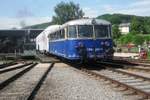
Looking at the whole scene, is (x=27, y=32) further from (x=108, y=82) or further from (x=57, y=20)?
(x=108, y=82)

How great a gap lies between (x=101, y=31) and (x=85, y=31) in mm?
897

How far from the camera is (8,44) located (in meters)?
77.1

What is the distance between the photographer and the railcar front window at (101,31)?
22.9 metres

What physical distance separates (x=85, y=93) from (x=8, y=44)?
218 ft

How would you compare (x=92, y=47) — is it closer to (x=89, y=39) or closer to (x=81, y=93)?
(x=89, y=39)

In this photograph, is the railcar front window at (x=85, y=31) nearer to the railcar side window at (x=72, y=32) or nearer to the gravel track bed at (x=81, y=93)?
the railcar side window at (x=72, y=32)

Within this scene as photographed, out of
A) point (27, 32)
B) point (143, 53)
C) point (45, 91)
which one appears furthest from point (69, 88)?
point (27, 32)

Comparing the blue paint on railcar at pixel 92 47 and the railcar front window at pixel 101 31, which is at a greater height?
the railcar front window at pixel 101 31

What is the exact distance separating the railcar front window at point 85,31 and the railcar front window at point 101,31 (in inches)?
11.4

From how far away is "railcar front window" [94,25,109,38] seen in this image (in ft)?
75.3

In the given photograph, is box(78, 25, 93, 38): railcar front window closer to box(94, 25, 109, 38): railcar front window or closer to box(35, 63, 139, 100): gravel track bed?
box(94, 25, 109, 38): railcar front window

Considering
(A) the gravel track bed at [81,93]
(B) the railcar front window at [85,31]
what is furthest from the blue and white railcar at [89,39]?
(A) the gravel track bed at [81,93]

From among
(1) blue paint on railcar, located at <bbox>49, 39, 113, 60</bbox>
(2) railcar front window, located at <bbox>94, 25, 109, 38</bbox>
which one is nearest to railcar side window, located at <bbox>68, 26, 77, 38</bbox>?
(1) blue paint on railcar, located at <bbox>49, 39, 113, 60</bbox>

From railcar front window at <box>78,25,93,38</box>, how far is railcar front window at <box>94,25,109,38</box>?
0.95 ft
